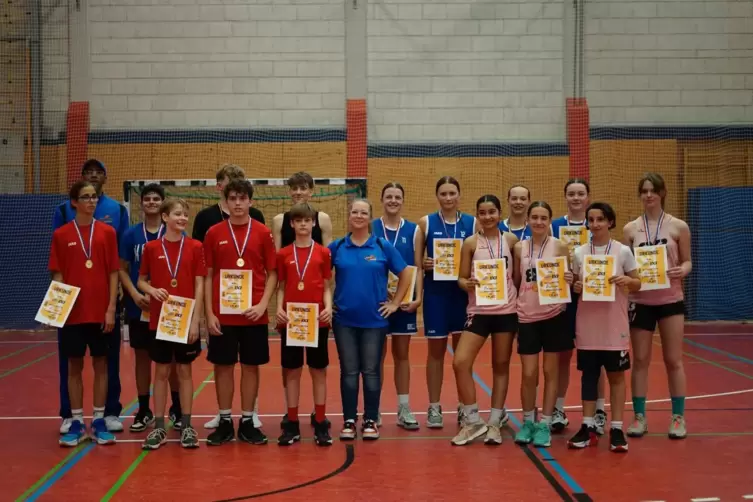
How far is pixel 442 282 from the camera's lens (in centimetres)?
664

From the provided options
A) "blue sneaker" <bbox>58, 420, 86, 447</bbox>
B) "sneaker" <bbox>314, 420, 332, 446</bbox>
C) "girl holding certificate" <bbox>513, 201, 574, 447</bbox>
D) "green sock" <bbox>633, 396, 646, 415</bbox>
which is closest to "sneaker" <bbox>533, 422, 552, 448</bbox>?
"girl holding certificate" <bbox>513, 201, 574, 447</bbox>

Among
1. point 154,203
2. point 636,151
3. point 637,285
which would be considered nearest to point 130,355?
point 154,203

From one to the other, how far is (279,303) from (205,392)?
9.06ft

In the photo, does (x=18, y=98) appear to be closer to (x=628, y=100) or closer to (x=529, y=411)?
(x=628, y=100)

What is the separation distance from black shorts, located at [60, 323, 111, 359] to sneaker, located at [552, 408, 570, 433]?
3.54m

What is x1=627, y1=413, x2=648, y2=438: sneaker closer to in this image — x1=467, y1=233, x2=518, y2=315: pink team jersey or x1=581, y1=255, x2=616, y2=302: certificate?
x1=581, y1=255, x2=616, y2=302: certificate

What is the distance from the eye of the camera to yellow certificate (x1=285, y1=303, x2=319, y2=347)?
5.97 meters

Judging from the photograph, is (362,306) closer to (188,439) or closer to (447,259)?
(447,259)

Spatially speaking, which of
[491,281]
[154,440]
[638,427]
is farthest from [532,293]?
[154,440]

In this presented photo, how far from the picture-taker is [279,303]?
→ 20.0 ft

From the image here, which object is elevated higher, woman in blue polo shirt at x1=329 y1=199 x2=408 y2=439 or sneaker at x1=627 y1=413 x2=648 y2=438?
woman in blue polo shirt at x1=329 y1=199 x2=408 y2=439

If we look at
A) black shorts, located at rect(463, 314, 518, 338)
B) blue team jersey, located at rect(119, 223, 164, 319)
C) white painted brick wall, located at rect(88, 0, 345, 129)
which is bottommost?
black shorts, located at rect(463, 314, 518, 338)

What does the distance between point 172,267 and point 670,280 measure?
12.2ft

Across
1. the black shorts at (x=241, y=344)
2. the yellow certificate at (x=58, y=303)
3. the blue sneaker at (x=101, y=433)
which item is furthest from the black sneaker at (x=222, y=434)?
the yellow certificate at (x=58, y=303)
